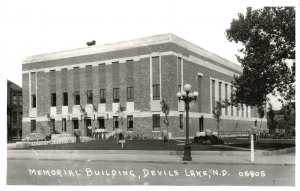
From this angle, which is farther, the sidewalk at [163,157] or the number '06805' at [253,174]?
the sidewalk at [163,157]

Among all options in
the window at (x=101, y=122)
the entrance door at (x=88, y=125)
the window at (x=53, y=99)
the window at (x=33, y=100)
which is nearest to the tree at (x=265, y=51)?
the window at (x=101, y=122)

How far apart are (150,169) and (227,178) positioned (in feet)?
11.8

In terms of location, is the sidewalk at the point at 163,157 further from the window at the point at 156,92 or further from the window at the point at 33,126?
the window at the point at 33,126

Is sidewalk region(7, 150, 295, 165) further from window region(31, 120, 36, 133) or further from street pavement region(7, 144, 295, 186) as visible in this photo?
window region(31, 120, 36, 133)

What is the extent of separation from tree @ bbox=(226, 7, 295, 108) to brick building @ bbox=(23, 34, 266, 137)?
48.2 feet

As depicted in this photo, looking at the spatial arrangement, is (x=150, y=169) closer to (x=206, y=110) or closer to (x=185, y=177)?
(x=185, y=177)

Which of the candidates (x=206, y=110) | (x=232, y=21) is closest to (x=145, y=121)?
(x=206, y=110)

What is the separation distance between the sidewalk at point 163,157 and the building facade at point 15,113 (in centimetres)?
2600

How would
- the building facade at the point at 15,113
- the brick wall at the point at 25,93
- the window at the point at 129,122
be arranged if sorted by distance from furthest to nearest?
the building facade at the point at 15,113 → the brick wall at the point at 25,93 → the window at the point at 129,122

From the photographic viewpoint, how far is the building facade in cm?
4958

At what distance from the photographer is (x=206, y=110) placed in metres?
48.1

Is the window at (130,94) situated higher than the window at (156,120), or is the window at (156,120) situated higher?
the window at (130,94)

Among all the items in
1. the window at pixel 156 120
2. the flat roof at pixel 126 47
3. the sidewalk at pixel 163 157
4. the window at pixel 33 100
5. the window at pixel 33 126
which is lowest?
the sidewalk at pixel 163 157

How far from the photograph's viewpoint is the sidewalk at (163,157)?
18609 mm
